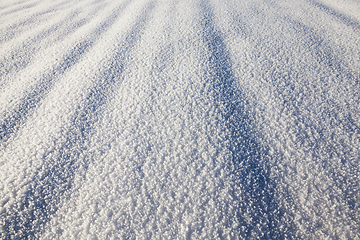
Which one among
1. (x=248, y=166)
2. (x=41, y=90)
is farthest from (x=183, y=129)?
(x=41, y=90)

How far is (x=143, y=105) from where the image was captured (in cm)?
44

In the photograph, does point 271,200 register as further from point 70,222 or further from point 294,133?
point 70,222

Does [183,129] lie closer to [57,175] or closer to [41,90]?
[57,175]

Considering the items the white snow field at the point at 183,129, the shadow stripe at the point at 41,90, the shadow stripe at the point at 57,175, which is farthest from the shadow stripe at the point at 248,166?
the shadow stripe at the point at 41,90

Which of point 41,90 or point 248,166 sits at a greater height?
point 41,90

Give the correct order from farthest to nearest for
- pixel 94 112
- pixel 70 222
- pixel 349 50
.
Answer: pixel 349 50 < pixel 94 112 < pixel 70 222

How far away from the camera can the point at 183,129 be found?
15.6 inches

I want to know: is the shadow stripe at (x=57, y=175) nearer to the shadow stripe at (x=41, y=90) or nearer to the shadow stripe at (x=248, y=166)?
the shadow stripe at (x=41, y=90)

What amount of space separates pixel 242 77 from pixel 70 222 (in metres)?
0.43

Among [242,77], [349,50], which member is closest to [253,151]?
[242,77]

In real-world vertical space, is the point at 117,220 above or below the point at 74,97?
below

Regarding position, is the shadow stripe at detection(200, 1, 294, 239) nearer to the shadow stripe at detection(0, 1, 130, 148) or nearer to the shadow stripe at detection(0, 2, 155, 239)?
the shadow stripe at detection(0, 2, 155, 239)

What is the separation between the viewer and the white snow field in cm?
29

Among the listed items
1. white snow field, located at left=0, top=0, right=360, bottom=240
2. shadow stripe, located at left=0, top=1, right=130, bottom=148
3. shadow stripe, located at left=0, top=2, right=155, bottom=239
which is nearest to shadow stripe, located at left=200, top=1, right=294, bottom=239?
white snow field, located at left=0, top=0, right=360, bottom=240
